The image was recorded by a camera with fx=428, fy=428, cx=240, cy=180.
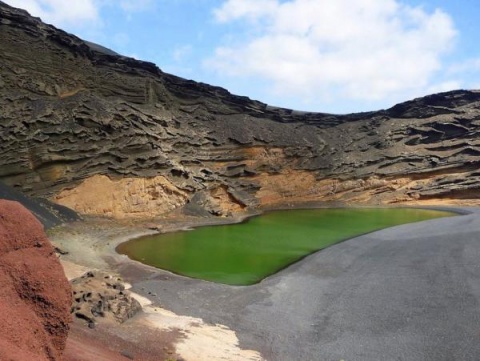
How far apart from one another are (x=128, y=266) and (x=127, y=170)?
15.1 meters

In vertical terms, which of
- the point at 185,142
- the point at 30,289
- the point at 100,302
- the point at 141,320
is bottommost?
the point at 141,320

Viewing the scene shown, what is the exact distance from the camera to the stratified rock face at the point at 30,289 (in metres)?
4.94

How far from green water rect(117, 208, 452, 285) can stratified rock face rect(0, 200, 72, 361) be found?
11.6 metres

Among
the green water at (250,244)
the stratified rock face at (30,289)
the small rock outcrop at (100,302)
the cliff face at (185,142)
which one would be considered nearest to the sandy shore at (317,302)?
the small rock outcrop at (100,302)

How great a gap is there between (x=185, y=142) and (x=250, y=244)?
17582 millimetres

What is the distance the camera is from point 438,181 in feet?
148

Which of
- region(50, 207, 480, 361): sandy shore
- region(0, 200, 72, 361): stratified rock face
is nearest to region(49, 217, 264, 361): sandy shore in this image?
region(50, 207, 480, 361): sandy shore

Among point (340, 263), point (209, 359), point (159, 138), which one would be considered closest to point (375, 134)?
point (159, 138)

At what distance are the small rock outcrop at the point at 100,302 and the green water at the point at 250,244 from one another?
571cm

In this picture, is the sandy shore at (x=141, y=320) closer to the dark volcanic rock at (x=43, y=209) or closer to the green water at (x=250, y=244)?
the dark volcanic rock at (x=43, y=209)

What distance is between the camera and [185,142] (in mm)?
39781

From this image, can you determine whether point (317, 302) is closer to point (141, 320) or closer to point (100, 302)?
point (141, 320)

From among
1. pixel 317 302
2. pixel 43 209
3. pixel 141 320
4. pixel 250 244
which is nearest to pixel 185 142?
pixel 43 209

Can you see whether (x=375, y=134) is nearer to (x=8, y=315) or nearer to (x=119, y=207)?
(x=119, y=207)
